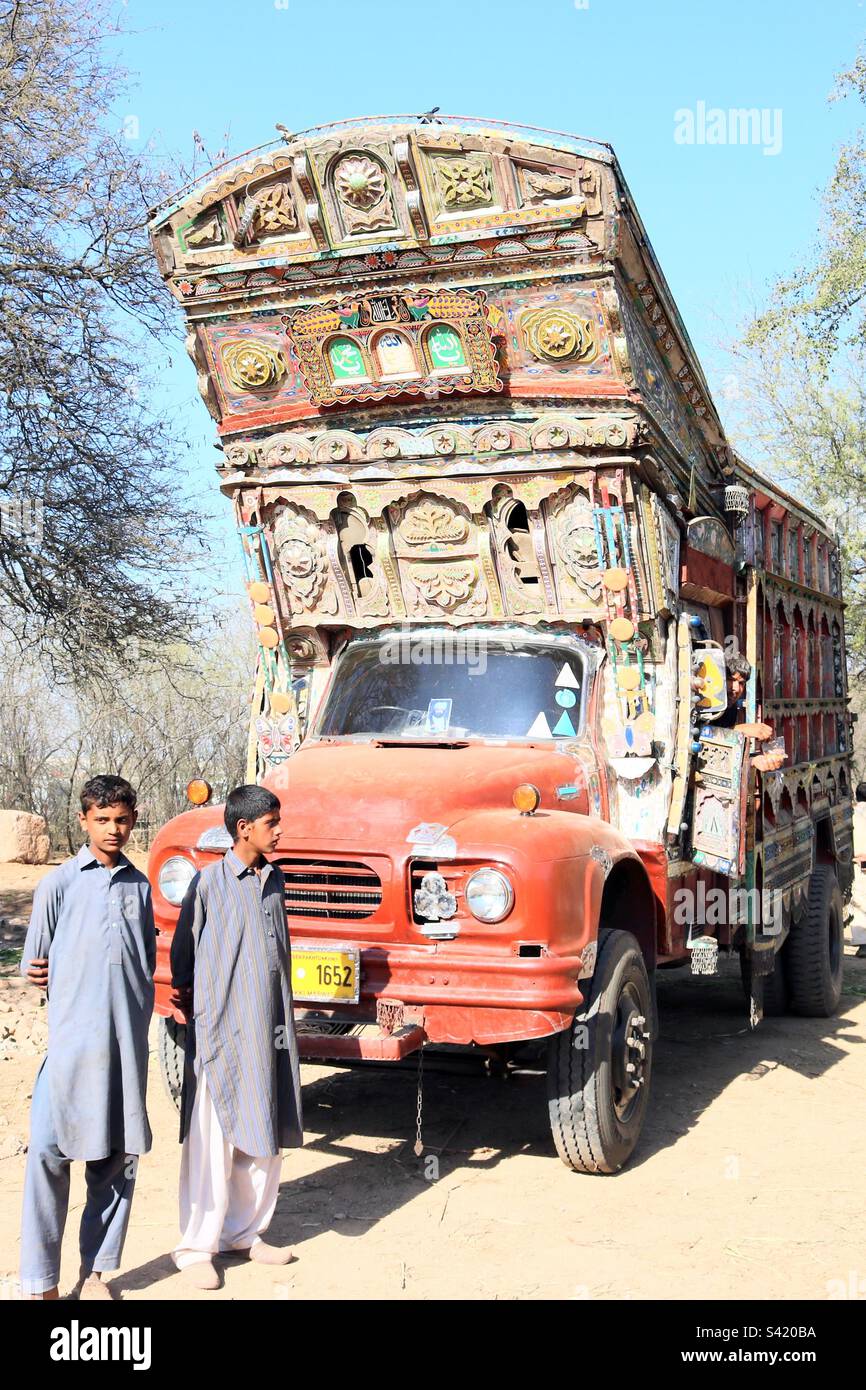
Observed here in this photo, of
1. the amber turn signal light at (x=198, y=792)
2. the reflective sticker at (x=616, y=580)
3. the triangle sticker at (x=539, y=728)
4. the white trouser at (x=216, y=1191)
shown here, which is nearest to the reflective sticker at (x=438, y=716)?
the triangle sticker at (x=539, y=728)

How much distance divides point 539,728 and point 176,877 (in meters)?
2.11

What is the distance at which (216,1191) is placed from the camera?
15.4ft

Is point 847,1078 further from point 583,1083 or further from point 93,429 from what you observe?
A: point 93,429

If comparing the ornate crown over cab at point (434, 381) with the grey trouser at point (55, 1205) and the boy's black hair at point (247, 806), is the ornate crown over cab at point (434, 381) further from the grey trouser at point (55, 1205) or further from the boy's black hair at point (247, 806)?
the grey trouser at point (55, 1205)

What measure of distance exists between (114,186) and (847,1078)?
29.0 ft

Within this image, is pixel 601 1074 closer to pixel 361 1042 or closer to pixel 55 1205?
pixel 361 1042

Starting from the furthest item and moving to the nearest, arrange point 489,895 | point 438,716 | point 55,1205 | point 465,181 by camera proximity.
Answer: point 438,716, point 465,181, point 489,895, point 55,1205

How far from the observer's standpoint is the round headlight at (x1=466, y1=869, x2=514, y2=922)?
532 cm

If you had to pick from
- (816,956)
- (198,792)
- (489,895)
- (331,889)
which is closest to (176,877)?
(198,792)

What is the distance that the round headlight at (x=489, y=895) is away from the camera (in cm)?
532

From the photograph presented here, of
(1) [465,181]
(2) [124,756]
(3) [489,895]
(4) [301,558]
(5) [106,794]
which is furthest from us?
(2) [124,756]

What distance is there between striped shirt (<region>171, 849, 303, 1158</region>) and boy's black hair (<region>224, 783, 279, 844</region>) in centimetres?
14

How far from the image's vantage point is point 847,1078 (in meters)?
7.84

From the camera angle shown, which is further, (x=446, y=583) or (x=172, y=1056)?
(x=446, y=583)
